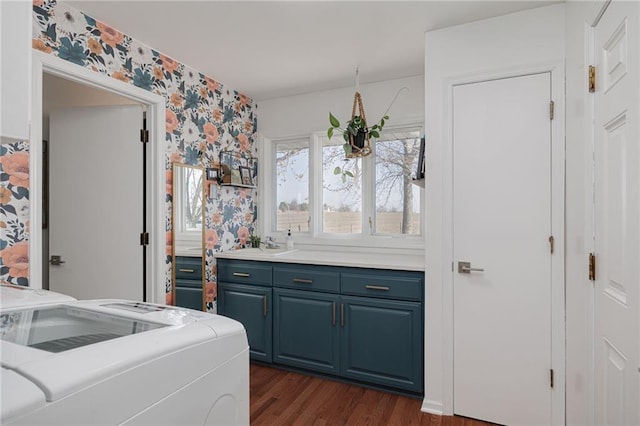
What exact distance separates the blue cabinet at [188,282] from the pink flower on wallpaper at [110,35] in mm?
1522

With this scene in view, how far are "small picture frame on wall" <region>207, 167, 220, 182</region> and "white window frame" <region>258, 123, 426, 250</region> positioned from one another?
65 centimetres

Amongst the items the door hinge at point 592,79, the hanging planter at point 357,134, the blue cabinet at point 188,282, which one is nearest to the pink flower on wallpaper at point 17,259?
the blue cabinet at point 188,282

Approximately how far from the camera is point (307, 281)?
2.72m

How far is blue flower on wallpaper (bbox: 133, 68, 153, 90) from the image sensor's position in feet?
7.90

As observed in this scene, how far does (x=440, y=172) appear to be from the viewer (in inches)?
88.3

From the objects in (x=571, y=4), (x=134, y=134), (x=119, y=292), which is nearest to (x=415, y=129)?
(x=571, y=4)

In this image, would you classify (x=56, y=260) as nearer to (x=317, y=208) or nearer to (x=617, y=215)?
(x=317, y=208)

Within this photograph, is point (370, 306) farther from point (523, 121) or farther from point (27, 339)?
point (27, 339)

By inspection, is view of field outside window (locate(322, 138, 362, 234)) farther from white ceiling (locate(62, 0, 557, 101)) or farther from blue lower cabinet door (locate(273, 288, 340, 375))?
blue lower cabinet door (locate(273, 288, 340, 375))

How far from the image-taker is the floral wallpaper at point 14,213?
1.75 metres

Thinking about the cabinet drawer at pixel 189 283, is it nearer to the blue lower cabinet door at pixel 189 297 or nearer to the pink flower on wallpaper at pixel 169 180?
the blue lower cabinet door at pixel 189 297

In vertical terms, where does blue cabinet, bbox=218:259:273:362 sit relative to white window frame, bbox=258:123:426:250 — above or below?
below

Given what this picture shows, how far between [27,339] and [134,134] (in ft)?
7.16

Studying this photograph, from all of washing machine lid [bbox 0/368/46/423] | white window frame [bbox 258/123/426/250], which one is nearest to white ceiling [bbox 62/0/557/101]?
white window frame [bbox 258/123/426/250]
